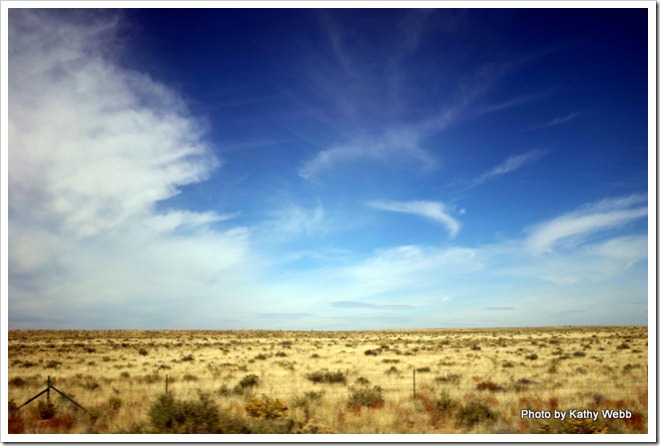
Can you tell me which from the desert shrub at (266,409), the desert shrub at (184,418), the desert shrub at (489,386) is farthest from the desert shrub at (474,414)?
the desert shrub at (184,418)

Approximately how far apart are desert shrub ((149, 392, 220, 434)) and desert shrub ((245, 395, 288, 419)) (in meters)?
1.09

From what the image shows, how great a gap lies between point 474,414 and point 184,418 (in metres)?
7.12

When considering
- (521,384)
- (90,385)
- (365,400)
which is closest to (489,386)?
(521,384)

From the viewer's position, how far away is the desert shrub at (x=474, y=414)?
1115 centimetres

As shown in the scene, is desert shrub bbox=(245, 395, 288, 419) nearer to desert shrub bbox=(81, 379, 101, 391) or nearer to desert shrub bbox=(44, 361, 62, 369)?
desert shrub bbox=(81, 379, 101, 391)

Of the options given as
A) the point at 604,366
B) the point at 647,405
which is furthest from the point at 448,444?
the point at 604,366

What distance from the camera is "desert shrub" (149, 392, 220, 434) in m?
10.5

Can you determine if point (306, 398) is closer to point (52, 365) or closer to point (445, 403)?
point (445, 403)

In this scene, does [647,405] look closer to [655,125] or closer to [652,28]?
[655,125]

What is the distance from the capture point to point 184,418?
34.8 ft

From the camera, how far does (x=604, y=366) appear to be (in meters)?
21.6

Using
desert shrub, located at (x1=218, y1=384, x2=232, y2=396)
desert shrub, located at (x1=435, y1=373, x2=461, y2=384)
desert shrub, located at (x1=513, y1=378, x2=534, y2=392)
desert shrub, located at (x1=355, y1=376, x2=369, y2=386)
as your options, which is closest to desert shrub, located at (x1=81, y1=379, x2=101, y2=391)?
desert shrub, located at (x1=218, y1=384, x2=232, y2=396)

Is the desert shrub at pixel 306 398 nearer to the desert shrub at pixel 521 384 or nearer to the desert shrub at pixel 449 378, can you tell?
the desert shrub at pixel 449 378

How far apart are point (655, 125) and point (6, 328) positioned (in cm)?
1658
